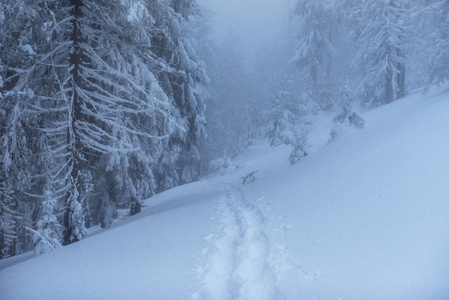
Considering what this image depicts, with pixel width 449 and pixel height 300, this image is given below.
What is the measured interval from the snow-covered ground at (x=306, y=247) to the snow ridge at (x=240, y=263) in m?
0.02

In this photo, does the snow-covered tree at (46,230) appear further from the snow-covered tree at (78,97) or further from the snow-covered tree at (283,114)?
the snow-covered tree at (283,114)

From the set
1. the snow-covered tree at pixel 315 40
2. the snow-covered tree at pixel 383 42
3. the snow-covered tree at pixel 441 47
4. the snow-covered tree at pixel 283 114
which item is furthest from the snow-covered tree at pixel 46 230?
the snow-covered tree at pixel 315 40

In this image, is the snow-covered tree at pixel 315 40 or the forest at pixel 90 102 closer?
the forest at pixel 90 102

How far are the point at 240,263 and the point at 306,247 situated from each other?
1.02 metres

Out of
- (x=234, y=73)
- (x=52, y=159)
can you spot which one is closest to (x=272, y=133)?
(x=234, y=73)

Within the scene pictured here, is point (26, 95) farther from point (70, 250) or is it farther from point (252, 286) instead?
point (252, 286)

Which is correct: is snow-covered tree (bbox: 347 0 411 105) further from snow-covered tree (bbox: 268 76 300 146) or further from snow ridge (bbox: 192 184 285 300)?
snow ridge (bbox: 192 184 285 300)

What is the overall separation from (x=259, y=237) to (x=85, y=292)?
2.88 m

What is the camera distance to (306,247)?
4465 millimetres

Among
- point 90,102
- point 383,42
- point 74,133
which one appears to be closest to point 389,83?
point 383,42

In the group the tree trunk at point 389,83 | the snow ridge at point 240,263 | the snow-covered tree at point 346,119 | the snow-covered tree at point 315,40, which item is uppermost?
the snow-covered tree at point 315,40

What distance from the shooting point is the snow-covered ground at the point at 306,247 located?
11.6 feet

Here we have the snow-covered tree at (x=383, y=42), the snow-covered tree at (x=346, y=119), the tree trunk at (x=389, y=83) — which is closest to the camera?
the snow-covered tree at (x=346, y=119)

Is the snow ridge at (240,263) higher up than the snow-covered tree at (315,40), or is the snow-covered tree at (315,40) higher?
the snow-covered tree at (315,40)
